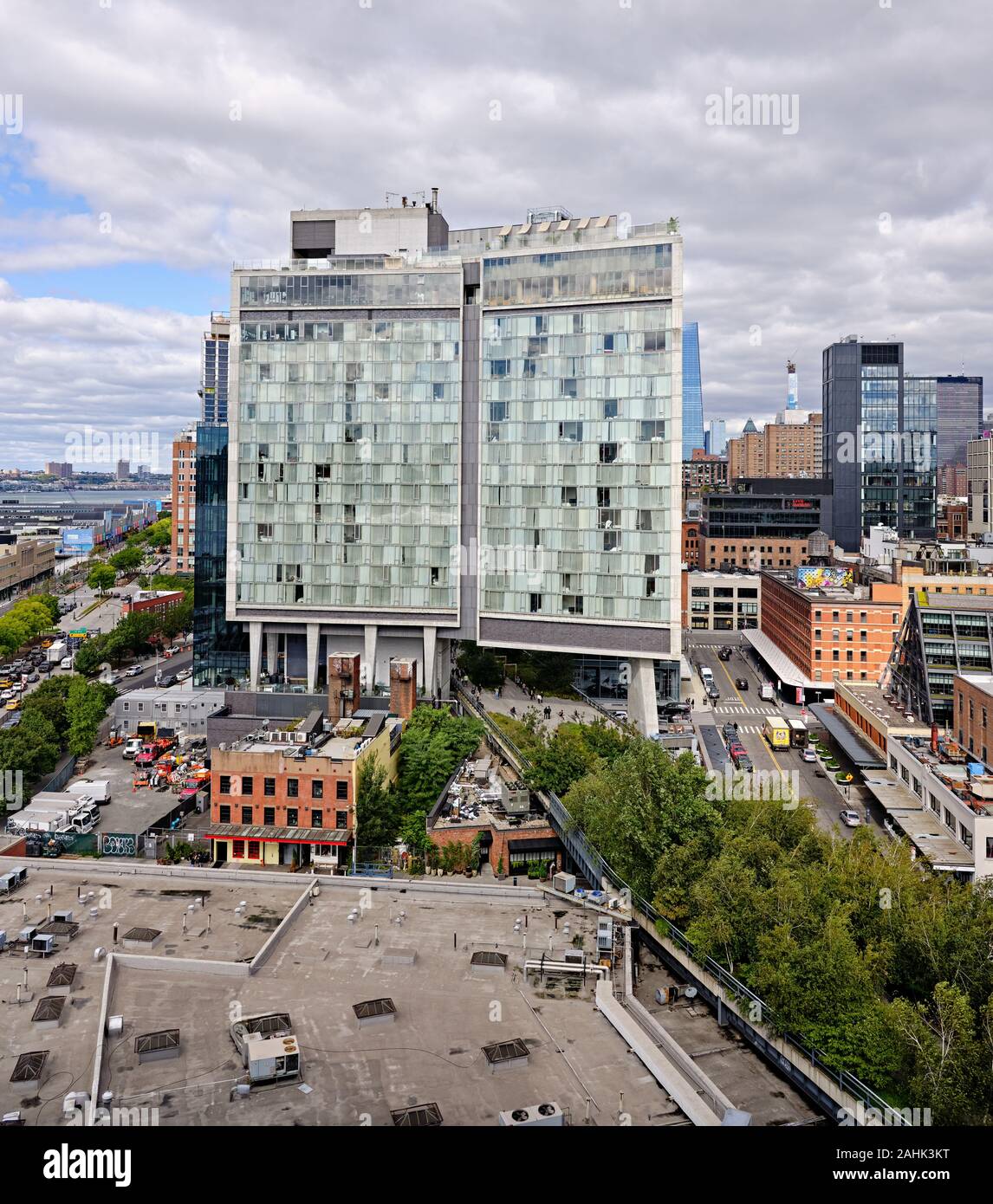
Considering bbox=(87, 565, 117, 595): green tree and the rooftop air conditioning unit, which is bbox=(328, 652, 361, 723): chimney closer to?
the rooftop air conditioning unit

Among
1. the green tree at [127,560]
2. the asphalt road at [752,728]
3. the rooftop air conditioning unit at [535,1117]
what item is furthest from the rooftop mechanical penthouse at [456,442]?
the green tree at [127,560]

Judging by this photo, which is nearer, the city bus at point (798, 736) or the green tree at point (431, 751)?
the green tree at point (431, 751)

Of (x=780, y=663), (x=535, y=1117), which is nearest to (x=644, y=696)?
(x=780, y=663)

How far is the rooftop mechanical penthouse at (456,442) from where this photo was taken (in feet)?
244

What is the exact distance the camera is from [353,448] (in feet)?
267

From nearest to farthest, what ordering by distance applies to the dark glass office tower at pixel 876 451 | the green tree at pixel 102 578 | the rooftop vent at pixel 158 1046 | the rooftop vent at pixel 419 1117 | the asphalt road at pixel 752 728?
the rooftop vent at pixel 419 1117, the rooftop vent at pixel 158 1046, the asphalt road at pixel 752 728, the green tree at pixel 102 578, the dark glass office tower at pixel 876 451

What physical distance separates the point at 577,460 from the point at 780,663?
44.6 meters

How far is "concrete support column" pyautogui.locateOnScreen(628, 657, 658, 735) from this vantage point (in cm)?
7462

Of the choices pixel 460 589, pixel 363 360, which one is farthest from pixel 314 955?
pixel 363 360

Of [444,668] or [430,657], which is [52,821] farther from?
[444,668]

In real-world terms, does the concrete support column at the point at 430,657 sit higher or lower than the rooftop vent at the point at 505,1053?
higher

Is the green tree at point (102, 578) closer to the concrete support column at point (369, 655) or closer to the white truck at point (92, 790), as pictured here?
the concrete support column at point (369, 655)

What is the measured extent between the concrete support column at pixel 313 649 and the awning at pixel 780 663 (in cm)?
5103

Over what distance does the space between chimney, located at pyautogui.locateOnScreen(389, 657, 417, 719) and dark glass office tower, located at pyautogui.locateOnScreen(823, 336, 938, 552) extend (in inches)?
5427
